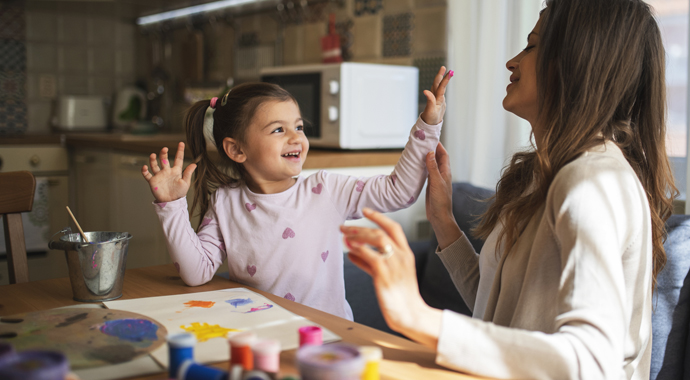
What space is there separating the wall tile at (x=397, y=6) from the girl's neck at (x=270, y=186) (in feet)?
4.62

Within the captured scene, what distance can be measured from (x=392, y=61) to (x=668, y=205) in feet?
5.80

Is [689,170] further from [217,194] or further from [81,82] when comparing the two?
[81,82]

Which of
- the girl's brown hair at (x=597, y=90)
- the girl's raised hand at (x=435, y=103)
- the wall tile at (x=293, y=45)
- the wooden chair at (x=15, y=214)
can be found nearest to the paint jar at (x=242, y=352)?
the girl's brown hair at (x=597, y=90)

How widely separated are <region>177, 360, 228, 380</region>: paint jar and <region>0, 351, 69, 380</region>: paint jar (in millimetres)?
134

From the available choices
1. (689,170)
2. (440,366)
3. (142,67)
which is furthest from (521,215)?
(142,67)

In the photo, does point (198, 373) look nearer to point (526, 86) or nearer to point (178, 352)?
point (178, 352)

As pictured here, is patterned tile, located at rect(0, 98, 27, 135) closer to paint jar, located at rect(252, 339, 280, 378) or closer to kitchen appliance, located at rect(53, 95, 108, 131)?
kitchen appliance, located at rect(53, 95, 108, 131)

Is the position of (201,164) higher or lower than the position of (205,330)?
higher

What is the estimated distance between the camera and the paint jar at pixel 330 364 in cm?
55

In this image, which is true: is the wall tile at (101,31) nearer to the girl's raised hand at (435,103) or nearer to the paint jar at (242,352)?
the girl's raised hand at (435,103)

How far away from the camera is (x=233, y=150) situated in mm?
1438

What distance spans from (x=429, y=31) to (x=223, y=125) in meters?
1.32

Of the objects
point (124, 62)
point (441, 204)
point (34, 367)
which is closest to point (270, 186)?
point (441, 204)

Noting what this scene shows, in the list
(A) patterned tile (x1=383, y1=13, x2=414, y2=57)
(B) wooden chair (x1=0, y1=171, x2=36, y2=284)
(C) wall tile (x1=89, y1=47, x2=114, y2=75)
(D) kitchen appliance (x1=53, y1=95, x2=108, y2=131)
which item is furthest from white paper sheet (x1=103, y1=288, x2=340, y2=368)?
(C) wall tile (x1=89, y1=47, x2=114, y2=75)
